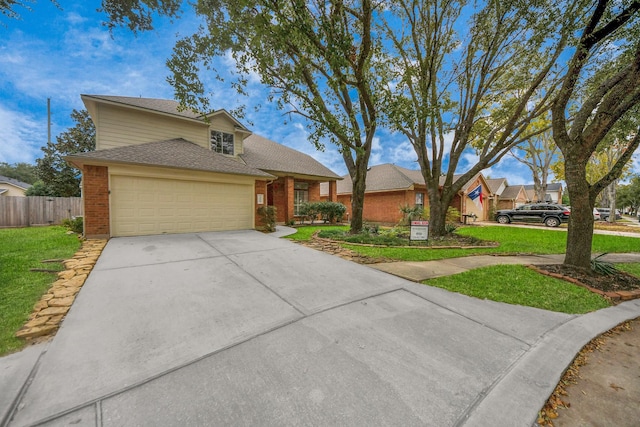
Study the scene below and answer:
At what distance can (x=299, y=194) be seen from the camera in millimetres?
16312

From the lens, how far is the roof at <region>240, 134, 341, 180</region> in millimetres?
13781

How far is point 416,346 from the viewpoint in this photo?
2496 mm

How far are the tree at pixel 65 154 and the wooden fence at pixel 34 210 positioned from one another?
18.6 ft

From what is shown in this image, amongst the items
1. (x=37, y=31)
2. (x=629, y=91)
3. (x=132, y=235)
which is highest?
(x=37, y=31)

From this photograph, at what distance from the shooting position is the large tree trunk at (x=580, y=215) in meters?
5.00

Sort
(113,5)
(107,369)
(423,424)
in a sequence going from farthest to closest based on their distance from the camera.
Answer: (113,5) < (107,369) < (423,424)

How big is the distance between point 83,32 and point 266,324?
9059mm

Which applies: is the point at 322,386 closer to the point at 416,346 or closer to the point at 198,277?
the point at 416,346

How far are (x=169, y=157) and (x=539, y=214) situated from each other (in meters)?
24.3

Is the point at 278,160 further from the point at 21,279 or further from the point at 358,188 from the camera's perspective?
the point at 21,279

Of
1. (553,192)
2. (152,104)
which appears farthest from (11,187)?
(553,192)

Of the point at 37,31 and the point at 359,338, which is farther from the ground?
the point at 37,31

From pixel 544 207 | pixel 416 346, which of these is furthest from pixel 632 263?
pixel 544 207

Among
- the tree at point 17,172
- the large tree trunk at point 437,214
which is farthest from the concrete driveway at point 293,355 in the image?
the tree at point 17,172
